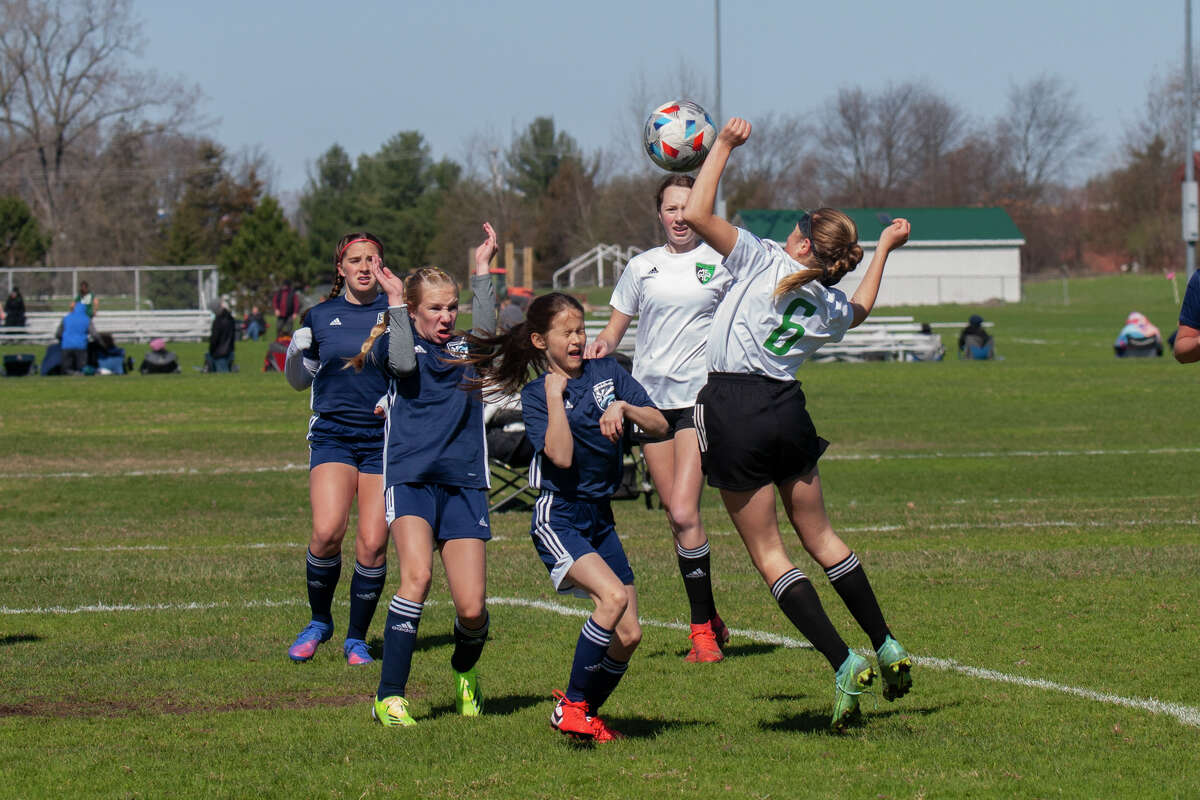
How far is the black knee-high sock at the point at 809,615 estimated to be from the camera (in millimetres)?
5320

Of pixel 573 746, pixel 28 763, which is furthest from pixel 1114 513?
pixel 28 763

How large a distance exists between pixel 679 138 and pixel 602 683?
3.15m

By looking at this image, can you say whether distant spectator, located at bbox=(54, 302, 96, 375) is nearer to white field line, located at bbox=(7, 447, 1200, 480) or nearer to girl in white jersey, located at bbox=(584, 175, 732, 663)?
white field line, located at bbox=(7, 447, 1200, 480)

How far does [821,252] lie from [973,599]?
11.5 ft

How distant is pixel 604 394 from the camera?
Answer: 220 inches

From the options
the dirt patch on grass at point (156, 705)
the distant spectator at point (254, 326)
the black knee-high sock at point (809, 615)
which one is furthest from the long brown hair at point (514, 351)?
the distant spectator at point (254, 326)

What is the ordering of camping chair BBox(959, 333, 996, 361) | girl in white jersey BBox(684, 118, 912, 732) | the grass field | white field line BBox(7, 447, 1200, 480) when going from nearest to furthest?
the grass field
girl in white jersey BBox(684, 118, 912, 732)
white field line BBox(7, 447, 1200, 480)
camping chair BBox(959, 333, 996, 361)

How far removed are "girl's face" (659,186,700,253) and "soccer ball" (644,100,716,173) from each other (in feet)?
0.39

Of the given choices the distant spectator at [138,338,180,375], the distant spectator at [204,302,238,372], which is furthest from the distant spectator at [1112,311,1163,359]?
the distant spectator at [138,338,180,375]

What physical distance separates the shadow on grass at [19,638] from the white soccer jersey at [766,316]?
4.17 meters

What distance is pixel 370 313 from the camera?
280 inches

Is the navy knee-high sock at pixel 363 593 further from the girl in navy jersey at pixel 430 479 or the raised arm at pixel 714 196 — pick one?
the raised arm at pixel 714 196

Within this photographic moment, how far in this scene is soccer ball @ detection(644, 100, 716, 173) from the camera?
7273 millimetres

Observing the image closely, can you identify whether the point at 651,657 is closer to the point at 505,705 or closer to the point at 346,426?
the point at 505,705
